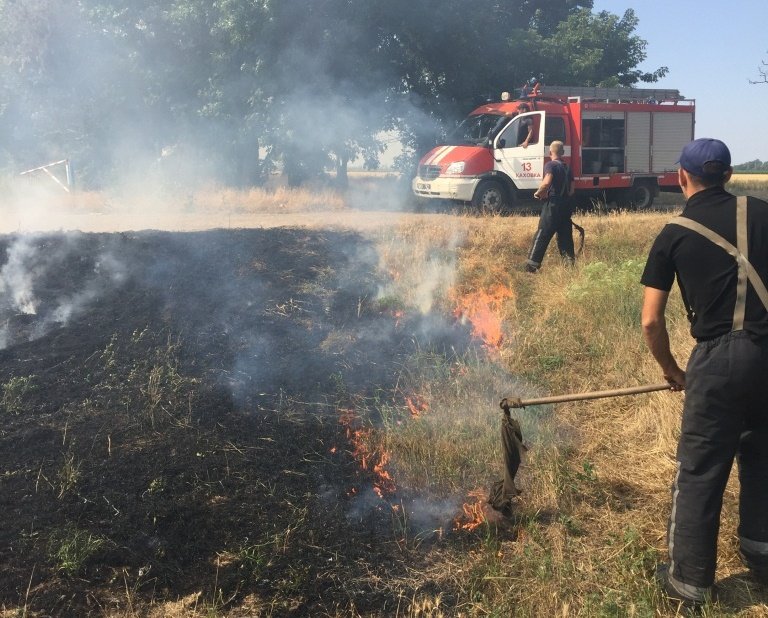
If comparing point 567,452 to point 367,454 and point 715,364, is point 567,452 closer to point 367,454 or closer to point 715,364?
point 367,454

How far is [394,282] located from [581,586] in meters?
5.00

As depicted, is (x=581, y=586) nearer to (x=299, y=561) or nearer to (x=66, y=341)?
(x=299, y=561)

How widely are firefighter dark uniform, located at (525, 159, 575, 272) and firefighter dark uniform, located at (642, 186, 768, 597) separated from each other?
18.4 ft

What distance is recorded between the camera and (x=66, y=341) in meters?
6.48

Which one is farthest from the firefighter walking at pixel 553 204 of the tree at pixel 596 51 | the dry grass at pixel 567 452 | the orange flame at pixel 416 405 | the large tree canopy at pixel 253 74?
the tree at pixel 596 51

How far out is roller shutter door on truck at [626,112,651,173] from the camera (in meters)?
14.8

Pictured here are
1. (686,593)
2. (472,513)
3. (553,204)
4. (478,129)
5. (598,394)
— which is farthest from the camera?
(478,129)

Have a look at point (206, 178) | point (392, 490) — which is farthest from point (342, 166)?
point (392, 490)

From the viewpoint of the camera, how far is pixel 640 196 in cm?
1531

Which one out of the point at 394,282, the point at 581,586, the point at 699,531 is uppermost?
the point at 394,282

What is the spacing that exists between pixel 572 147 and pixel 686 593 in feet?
39.7

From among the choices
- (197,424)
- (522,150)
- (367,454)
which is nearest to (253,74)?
(522,150)

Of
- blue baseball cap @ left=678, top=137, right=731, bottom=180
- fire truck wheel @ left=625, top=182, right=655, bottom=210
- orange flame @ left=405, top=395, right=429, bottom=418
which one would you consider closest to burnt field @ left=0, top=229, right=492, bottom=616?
orange flame @ left=405, top=395, right=429, bottom=418

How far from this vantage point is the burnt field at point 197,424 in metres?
3.37
